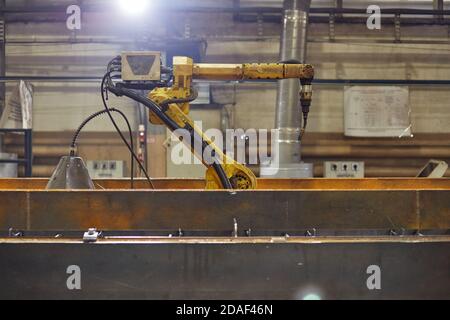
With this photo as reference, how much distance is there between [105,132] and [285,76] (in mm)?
3220

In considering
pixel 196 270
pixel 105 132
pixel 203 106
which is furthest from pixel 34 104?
pixel 196 270

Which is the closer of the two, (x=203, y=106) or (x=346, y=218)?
(x=346, y=218)

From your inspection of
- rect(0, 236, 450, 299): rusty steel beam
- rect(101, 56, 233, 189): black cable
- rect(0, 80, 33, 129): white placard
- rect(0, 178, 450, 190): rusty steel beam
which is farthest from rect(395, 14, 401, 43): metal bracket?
rect(0, 80, 33, 129): white placard

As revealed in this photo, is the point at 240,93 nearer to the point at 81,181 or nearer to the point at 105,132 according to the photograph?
the point at 105,132

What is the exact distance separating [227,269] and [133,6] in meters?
3.74

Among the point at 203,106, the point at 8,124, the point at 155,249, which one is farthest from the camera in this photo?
the point at 203,106

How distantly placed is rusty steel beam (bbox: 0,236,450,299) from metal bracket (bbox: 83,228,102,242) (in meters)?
0.02

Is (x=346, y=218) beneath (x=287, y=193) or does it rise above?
beneath

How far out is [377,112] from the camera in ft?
15.8

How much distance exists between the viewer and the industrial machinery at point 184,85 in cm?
214

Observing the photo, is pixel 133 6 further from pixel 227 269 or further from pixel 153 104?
pixel 227 269

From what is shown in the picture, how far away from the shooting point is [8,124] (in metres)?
4.45

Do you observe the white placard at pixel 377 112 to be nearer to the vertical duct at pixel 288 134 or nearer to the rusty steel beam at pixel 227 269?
the vertical duct at pixel 288 134

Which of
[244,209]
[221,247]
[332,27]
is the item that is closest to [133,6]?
[332,27]
